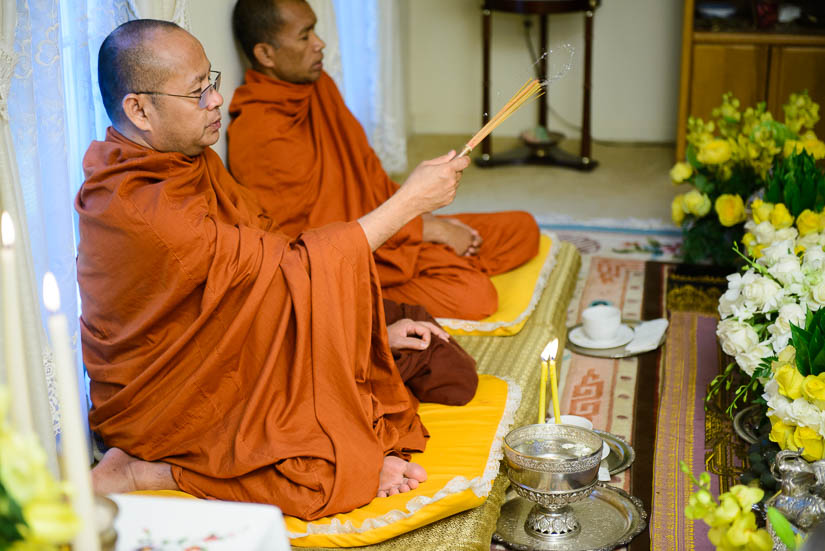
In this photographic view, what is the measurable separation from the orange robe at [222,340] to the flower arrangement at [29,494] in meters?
1.27

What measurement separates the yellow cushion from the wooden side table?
2.91 m

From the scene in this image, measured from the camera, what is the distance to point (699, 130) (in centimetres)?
394

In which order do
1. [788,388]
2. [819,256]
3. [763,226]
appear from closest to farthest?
[788,388] → [819,256] → [763,226]

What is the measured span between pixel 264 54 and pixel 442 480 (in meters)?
1.71

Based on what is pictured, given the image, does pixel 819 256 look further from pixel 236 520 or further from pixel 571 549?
pixel 236 520

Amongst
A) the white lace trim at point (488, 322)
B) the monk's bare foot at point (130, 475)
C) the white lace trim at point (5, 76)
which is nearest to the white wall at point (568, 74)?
the white lace trim at point (488, 322)

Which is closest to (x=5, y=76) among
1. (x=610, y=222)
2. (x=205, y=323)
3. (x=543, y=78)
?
(x=205, y=323)

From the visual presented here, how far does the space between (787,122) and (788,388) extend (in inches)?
78.0

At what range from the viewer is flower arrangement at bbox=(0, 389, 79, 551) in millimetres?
843

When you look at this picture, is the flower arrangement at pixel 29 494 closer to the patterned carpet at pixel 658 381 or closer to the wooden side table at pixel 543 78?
the patterned carpet at pixel 658 381

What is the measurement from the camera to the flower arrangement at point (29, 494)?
84 cm

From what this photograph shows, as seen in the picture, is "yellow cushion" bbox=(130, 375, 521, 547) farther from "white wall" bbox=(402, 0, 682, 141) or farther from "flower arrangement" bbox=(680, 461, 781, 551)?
"white wall" bbox=(402, 0, 682, 141)

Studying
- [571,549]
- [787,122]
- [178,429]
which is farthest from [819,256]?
[178,429]

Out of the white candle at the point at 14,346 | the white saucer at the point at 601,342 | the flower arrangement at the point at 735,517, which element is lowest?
the white saucer at the point at 601,342
